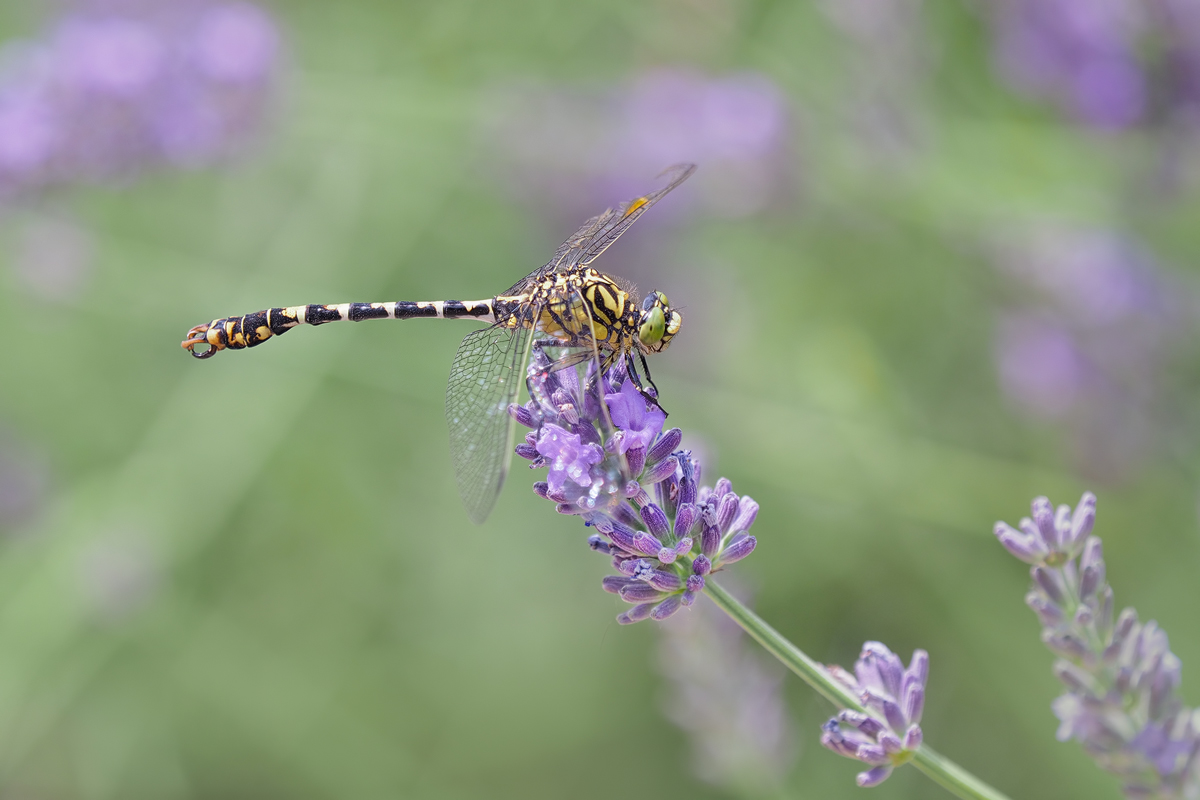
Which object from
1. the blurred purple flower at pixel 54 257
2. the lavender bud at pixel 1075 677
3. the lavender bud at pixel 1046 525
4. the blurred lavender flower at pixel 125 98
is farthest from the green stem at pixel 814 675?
the blurred purple flower at pixel 54 257

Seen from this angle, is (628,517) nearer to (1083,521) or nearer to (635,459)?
(635,459)

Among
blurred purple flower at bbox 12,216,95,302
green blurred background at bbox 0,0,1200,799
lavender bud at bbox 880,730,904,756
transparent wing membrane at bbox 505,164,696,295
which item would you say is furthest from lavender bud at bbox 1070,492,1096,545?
blurred purple flower at bbox 12,216,95,302

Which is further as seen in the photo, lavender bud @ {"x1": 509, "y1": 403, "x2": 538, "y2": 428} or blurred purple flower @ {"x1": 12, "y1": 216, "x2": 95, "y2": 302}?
blurred purple flower @ {"x1": 12, "y1": 216, "x2": 95, "y2": 302}

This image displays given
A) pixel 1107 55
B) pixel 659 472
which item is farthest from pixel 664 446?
pixel 1107 55

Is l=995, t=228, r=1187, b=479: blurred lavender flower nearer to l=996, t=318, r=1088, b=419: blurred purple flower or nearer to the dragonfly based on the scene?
l=996, t=318, r=1088, b=419: blurred purple flower

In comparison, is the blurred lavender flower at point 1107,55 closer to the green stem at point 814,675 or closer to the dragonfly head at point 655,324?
the dragonfly head at point 655,324

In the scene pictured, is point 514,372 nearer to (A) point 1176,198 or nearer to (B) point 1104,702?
(B) point 1104,702

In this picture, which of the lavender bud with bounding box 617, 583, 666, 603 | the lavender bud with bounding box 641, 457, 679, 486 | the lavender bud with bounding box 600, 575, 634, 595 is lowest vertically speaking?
the lavender bud with bounding box 617, 583, 666, 603
